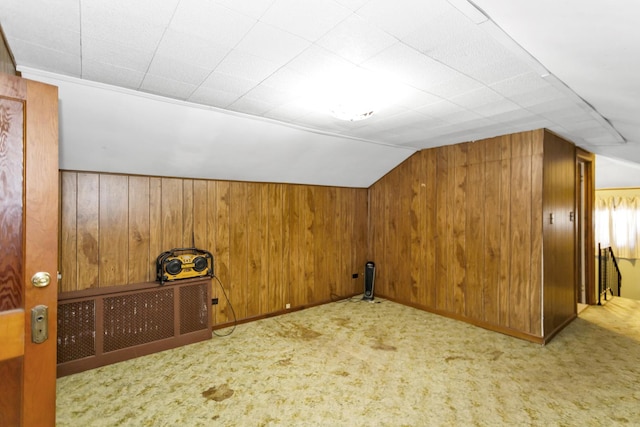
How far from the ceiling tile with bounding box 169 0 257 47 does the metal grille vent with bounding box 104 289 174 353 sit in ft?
8.11

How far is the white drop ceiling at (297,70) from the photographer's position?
139 cm

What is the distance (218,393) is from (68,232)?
6.55ft

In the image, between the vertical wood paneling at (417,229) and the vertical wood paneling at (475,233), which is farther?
the vertical wood paneling at (417,229)

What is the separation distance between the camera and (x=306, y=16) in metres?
1.42

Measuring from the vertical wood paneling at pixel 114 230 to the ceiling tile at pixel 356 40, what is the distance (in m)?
2.59

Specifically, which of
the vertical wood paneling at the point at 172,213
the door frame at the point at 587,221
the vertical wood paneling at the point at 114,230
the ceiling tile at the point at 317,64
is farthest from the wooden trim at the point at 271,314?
the door frame at the point at 587,221

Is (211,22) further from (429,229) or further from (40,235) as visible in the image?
(429,229)

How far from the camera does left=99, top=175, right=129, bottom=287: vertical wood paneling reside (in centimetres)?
313

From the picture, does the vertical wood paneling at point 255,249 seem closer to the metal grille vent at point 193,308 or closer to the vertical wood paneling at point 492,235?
the metal grille vent at point 193,308

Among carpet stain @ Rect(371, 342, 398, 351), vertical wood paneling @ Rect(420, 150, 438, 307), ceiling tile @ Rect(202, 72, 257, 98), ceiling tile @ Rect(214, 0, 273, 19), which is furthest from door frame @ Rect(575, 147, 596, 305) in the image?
ceiling tile @ Rect(214, 0, 273, 19)

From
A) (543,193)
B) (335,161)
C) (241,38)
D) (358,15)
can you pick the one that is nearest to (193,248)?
(335,161)

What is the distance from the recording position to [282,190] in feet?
14.3

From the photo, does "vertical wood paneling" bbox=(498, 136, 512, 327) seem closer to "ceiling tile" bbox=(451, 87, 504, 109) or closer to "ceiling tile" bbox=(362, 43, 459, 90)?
"ceiling tile" bbox=(451, 87, 504, 109)

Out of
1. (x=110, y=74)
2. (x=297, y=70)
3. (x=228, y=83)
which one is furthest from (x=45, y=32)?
(x=297, y=70)
